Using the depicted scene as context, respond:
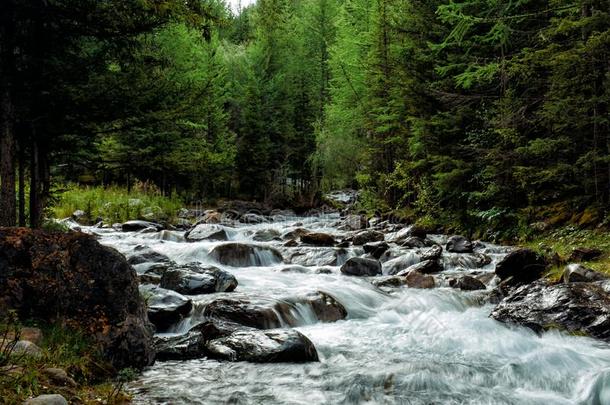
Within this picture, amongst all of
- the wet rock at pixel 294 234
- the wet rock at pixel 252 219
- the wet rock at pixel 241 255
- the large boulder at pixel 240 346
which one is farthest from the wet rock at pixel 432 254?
the wet rock at pixel 252 219

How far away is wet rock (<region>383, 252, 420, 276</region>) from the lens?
13135 millimetres

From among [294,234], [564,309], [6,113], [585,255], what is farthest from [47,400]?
[294,234]

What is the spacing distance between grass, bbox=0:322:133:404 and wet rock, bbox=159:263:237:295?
4145 millimetres

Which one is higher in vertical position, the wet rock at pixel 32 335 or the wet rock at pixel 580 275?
the wet rock at pixel 32 335

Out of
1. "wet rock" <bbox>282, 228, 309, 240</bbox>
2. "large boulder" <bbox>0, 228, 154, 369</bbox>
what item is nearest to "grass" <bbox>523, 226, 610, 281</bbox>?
"large boulder" <bbox>0, 228, 154, 369</bbox>

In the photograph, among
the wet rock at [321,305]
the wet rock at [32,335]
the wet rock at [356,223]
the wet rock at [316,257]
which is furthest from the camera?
the wet rock at [356,223]

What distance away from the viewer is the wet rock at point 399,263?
517 inches

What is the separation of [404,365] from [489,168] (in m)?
9.80

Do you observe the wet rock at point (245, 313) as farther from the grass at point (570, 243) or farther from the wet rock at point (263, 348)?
the grass at point (570, 243)

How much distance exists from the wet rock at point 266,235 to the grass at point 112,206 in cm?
619

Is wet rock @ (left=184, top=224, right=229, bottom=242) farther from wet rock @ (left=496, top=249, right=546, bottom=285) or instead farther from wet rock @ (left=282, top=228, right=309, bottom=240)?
wet rock @ (left=496, top=249, right=546, bottom=285)

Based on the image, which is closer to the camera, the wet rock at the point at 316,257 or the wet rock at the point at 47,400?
the wet rock at the point at 47,400

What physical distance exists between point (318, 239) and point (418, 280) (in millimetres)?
6446

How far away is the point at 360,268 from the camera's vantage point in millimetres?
12703
